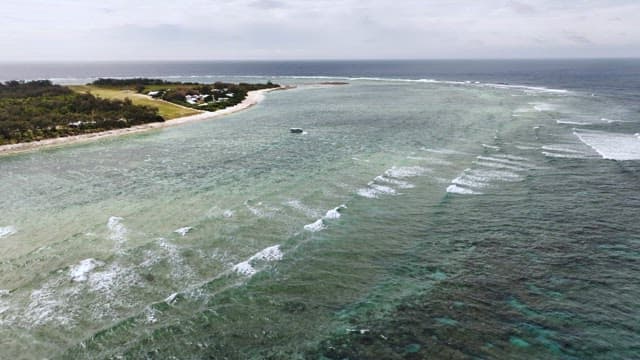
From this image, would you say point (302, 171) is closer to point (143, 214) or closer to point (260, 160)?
point (260, 160)

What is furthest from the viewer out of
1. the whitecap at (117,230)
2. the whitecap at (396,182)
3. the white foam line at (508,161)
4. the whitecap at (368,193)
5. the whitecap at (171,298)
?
the white foam line at (508,161)

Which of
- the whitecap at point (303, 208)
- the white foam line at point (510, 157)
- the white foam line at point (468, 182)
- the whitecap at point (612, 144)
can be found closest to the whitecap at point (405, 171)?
the white foam line at point (468, 182)

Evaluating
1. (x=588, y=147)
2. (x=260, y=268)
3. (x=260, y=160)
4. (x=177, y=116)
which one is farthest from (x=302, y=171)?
(x=177, y=116)

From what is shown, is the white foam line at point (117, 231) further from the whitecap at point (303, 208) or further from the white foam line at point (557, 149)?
the white foam line at point (557, 149)

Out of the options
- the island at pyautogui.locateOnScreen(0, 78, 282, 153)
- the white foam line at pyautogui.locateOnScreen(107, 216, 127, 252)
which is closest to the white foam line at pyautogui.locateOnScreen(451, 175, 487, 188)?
the white foam line at pyautogui.locateOnScreen(107, 216, 127, 252)

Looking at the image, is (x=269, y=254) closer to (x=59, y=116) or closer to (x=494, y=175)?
(x=494, y=175)

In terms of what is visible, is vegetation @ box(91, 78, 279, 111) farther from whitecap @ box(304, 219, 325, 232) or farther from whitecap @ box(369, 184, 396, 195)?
whitecap @ box(304, 219, 325, 232)

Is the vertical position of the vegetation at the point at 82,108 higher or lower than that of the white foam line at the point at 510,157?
higher

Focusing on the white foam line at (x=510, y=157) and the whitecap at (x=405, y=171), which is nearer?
the whitecap at (x=405, y=171)
